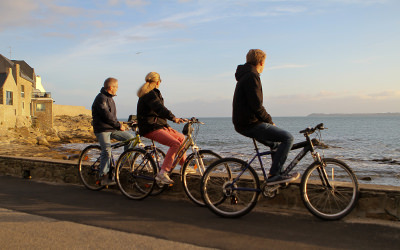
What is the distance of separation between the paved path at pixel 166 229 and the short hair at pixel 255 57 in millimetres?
2066

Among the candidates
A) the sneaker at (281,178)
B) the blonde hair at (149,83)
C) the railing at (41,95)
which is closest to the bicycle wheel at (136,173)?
the blonde hair at (149,83)

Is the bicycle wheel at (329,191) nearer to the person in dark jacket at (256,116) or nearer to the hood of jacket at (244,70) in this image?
the person in dark jacket at (256,116)

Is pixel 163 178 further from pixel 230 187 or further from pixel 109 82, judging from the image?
pixel 109 82

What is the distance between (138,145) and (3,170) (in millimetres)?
4803

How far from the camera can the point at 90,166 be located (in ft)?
24.0

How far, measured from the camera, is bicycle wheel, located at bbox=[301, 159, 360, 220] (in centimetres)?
458

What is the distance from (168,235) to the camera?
13.5ft

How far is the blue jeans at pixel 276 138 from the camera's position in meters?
4.81

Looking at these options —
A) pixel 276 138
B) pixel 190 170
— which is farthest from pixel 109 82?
pixel 276 138

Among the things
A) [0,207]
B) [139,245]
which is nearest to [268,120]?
[139,245]

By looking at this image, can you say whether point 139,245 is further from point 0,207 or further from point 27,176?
point 27,176

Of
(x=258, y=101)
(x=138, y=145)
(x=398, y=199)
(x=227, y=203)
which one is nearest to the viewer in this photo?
(x=398, y=199)

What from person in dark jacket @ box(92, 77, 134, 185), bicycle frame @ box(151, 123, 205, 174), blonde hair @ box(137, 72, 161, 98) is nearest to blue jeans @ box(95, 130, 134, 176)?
person in dark jacket @ box(92, 77, 134, 185)

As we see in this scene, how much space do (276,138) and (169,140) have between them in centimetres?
176
